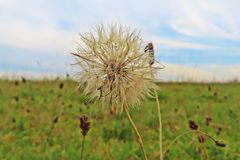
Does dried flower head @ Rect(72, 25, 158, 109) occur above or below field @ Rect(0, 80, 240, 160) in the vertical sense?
above

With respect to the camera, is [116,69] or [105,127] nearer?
[116,69]

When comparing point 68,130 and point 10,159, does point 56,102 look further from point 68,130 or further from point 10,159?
point 10,159

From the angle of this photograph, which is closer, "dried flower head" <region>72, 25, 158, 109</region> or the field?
"dried flower head" <region>72, 25, 158, 109</region>

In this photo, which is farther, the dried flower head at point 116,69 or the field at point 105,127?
the field at point 105,127

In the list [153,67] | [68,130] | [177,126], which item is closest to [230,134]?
[177,126]

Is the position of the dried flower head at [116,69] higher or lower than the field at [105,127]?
higher
